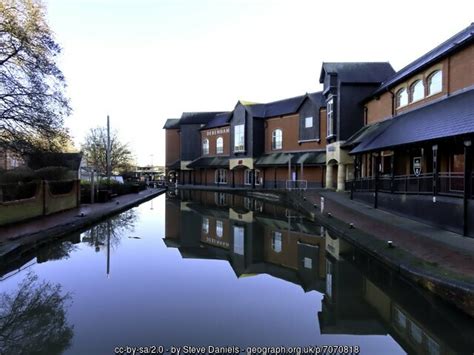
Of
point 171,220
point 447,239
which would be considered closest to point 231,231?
point 171,220

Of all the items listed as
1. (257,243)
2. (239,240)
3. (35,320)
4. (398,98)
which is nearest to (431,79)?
(398,98)

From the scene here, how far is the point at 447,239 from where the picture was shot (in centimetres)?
1073

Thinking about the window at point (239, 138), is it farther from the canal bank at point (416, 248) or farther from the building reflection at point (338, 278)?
the building reflection at point (338, 278)

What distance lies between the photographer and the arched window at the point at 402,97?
74.1 feet

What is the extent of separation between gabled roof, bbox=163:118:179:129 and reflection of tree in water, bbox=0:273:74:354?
55734mm

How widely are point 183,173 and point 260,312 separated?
5388cm

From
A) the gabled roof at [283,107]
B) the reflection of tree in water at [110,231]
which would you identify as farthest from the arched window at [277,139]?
the reflection of tree in water at [110,231]

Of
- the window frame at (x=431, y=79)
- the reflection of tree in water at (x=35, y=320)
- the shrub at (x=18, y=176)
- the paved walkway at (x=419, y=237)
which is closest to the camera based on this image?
the reflection of tree in water at (x=35, y=320)

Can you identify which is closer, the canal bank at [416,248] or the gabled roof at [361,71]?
the canal bank at [416,248]

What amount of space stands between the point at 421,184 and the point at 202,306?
12700 millimetres

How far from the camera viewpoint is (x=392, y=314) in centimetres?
634

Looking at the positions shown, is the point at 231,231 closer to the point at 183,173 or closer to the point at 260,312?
the point at 260,312

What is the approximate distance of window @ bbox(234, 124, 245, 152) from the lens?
47.0 m

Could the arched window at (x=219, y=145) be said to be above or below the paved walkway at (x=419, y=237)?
above
